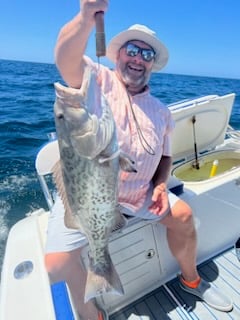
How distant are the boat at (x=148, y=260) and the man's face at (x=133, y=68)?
69 centimetres

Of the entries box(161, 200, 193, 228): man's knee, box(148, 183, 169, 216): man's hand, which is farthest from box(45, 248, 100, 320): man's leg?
box(161, 200, 193, 228): man's knee

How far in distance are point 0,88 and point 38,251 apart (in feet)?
47.8

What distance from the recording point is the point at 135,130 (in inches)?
70.6

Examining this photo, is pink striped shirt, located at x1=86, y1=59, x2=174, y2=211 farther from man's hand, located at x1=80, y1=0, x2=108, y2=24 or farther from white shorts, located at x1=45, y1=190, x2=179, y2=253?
man's hand, located at x1=80, y1=0, x2=108, y2=24

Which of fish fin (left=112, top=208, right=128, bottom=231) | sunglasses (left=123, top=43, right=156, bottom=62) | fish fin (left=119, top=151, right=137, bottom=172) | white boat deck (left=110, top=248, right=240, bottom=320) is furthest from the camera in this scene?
white boat deck (left=110, top=248, right=240, bottom=320)

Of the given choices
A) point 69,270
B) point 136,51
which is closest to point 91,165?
point 69,270

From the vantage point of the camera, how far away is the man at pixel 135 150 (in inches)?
68.2

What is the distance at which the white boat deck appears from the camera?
2.23 m

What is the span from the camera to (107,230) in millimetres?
1443

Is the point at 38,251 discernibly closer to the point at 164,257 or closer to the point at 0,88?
the point at 164,257

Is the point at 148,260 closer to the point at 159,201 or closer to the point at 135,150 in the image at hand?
the point at 159,201

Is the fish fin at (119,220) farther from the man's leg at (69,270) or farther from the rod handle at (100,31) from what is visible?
the rod handle at (100,31)

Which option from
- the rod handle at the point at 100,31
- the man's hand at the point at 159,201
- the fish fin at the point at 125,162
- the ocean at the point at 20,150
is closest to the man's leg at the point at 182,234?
the man's hand at the point at 159,201

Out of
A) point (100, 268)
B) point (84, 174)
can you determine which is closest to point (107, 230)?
point (100, 268)
